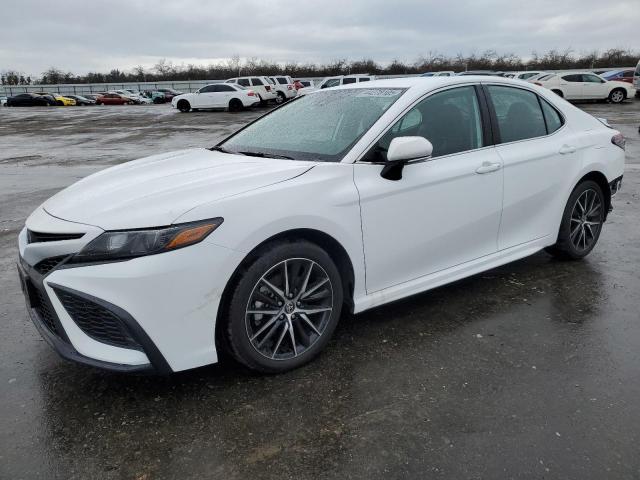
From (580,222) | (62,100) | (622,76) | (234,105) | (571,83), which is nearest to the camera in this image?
(580,222)

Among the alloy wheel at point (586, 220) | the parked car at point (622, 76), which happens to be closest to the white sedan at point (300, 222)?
the alloy wheel at point (586, 220)

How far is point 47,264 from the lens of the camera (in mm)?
2770

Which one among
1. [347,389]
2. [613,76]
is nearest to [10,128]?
[347,389]

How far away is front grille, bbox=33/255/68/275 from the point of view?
2715mm

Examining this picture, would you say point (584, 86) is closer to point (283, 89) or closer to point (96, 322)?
point (283, 89)

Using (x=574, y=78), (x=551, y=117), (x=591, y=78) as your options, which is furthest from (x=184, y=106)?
(x=551, y=117)

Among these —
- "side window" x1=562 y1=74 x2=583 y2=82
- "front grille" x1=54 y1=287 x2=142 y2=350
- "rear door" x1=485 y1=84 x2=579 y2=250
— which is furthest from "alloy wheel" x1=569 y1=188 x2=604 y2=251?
"side window" x1=562 y1=74 x2=583 y2=82

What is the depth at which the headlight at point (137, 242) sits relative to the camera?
2.59 metres

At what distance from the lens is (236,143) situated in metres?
4.08

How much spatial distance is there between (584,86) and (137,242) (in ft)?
99.7

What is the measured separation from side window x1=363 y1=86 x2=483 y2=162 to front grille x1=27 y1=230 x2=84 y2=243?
1753 mm

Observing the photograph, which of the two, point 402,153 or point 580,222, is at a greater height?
point 402,153

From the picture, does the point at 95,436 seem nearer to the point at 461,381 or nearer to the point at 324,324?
the point at 324,324

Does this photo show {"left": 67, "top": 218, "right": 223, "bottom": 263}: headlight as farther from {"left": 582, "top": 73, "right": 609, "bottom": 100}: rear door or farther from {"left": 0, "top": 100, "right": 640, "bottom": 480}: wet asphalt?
{"left": 582, "top": 73, "right": 609, "bottom": 100}: rear door
